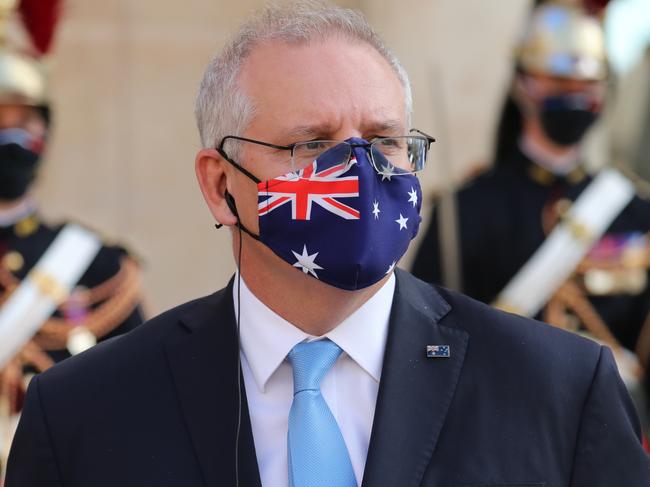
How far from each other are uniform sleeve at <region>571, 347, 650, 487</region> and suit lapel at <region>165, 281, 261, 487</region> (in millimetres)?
625

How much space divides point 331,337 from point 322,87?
19.7 inches

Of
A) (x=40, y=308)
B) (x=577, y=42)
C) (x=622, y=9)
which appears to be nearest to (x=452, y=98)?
(x=622, y=9)

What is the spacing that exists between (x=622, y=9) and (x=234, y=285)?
514 centimetres

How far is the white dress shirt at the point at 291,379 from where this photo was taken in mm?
2947

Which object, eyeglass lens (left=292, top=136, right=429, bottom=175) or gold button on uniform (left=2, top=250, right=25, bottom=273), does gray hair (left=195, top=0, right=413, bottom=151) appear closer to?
eyeglass lens (left=292, top=136, right=429, bottom=175)

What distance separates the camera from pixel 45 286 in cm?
569

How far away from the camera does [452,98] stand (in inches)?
311

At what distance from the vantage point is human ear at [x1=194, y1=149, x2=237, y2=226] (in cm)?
323

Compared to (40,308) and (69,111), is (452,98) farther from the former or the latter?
(40,308)

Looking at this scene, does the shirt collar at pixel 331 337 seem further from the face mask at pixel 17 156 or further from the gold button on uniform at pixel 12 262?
the gold button on uniform at pixel 12 262

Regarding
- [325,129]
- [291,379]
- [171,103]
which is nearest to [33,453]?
[291,379]

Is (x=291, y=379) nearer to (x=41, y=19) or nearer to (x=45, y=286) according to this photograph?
(x=45, y=286)

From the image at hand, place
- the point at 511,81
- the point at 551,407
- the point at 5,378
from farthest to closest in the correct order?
the point at 511,81 < the point at 5,378 < the point at 551,407

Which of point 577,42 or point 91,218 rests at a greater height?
point 577,42
